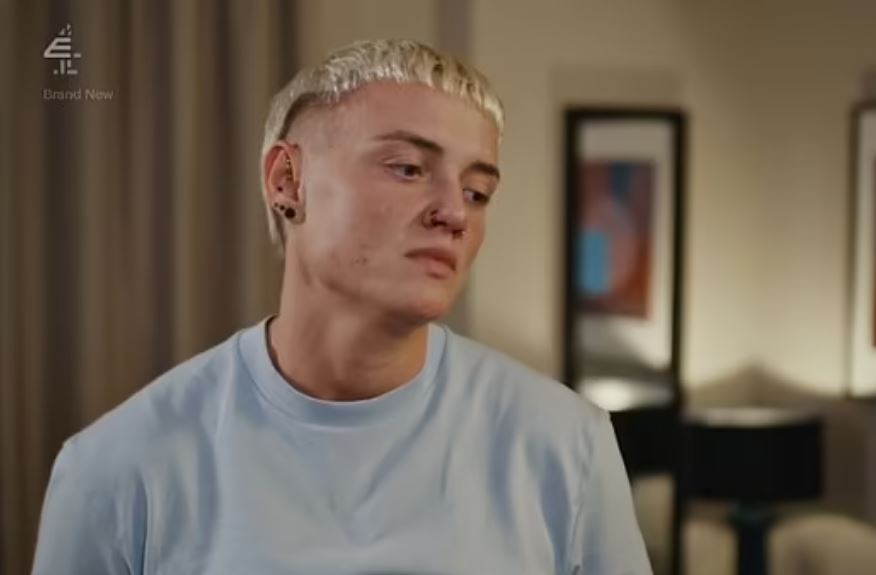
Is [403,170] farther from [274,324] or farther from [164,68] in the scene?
[164,68]

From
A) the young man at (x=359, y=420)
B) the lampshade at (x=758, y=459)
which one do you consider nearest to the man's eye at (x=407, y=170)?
the young man at (x=359, y=420)

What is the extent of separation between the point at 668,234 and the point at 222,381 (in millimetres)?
1204

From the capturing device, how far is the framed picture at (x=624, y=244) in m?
2.08

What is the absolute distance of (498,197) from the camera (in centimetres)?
Result: 195

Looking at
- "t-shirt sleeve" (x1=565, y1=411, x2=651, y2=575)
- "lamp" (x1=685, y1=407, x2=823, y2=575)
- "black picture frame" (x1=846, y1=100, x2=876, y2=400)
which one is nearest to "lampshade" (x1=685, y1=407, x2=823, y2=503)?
"lamp" (x1=685, y1=407, x2=823, y2=575)

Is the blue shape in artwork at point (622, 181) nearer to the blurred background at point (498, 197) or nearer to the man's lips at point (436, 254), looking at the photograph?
the blurred background at point (498, 197)

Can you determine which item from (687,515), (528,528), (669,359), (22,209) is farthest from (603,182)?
(528,528)

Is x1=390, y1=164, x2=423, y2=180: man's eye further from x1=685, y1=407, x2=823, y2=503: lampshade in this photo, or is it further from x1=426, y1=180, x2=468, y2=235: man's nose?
x1=685, y1=407, x2=823, y2=503: lampshade

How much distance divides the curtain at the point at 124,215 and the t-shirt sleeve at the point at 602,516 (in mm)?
863

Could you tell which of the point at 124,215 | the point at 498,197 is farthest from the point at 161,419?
the point at 498,197

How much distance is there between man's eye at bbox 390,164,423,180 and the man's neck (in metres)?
0.13

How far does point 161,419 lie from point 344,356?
0.58ft

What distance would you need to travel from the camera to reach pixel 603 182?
2102 millimetres

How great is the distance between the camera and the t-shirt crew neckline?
1064 millimetres
